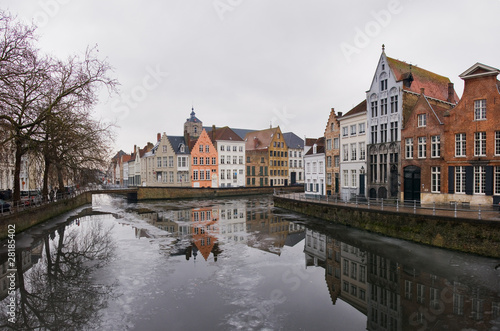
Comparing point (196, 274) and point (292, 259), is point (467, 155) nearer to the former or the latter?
point (292, 259)

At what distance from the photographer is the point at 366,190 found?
3259 cm

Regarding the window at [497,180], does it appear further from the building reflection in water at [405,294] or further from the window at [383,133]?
the window at [383,133]

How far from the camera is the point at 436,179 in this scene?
83.8 feet

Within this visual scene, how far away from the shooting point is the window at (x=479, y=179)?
22391 millimetres

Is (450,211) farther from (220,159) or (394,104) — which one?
(220,159)

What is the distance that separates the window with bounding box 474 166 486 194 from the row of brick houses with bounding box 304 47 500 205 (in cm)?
6

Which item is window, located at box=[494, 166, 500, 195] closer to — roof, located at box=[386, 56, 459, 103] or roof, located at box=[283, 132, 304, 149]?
roof, located at box=[386, 56, 459, 103]

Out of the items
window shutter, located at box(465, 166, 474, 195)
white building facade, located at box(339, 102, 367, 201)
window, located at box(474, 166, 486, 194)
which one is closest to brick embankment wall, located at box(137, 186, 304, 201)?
white building facade, located at box(339, 102, 367, 201)

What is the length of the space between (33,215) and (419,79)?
34544 millimetres

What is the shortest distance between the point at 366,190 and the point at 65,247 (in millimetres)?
25776

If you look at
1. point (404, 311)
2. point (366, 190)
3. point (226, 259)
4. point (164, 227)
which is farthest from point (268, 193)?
point (404, 311)

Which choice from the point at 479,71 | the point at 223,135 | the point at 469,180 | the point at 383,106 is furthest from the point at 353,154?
the point at 223,135

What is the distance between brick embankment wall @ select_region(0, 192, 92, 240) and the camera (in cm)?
1983

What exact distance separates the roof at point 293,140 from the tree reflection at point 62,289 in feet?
192
